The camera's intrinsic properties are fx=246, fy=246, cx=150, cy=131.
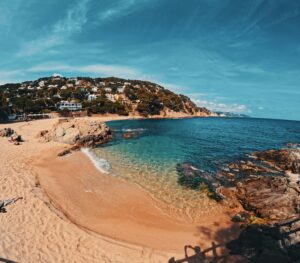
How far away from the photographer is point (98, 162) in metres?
27.9

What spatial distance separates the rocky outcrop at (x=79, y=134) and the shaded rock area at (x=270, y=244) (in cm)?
2899

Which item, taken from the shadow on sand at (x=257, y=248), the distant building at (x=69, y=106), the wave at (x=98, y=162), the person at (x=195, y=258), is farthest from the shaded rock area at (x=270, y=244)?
the distant building at (x=69, y=106)

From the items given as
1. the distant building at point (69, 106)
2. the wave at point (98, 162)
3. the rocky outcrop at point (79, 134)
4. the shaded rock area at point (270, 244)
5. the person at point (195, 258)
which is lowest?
the person at point (195, 258)

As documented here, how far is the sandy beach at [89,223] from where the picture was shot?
36.8ft

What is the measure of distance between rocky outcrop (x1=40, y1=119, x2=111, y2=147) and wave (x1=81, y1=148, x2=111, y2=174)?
15.0 ft

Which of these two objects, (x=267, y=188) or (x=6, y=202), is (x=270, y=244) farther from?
(x=6, y=202)

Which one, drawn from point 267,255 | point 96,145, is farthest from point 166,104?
point 267,255

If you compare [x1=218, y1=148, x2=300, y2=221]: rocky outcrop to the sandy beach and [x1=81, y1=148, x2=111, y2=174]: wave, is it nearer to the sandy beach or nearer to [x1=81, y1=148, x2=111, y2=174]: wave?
the sandy beach

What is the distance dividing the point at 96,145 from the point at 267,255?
30494 millimetres

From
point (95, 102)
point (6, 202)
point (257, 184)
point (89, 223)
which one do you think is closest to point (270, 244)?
point (257, 184)

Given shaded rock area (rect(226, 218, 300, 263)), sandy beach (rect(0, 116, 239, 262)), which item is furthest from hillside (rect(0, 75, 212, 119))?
shaded rock area (rect(226, 218, 300, 263))

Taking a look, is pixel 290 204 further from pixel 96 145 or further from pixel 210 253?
pixel 96 145

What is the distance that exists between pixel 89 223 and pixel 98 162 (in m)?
13.9

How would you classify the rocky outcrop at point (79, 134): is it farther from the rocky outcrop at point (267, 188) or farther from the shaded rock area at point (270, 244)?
the shaded rock area at point (270, 244)
